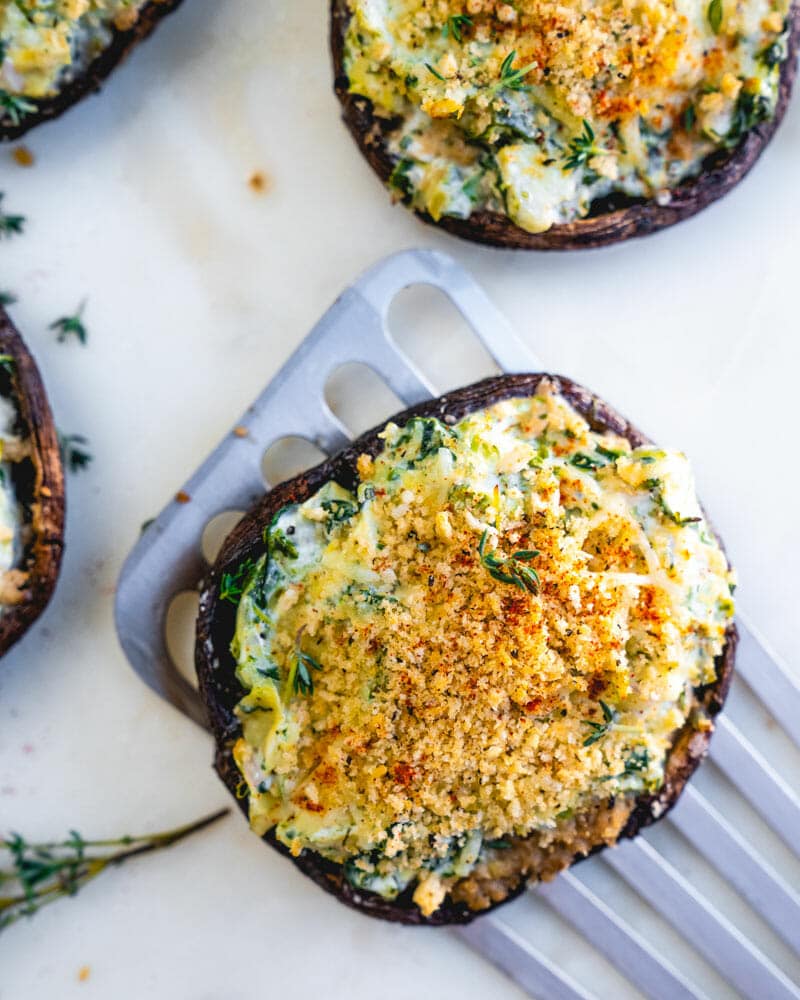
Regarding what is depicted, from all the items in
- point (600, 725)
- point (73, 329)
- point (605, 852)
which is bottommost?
point (605, 852)

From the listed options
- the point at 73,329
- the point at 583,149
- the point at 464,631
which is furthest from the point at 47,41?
the point at 464,631

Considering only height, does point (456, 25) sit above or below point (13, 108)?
below

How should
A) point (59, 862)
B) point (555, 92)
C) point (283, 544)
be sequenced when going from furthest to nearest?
point (59, 862)
point (555, 92)
point (283, 544)

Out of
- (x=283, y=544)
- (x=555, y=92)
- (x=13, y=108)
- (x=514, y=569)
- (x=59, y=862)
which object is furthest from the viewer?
(x=59, y=862)

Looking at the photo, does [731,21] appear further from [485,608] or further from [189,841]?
[189,841]

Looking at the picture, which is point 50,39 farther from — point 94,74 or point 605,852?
point 605,852

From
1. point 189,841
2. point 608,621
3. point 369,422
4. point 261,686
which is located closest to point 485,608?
point 608,621

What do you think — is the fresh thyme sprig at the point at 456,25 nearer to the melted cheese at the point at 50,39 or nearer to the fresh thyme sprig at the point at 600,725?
the melted cheese at the point at 50,39
